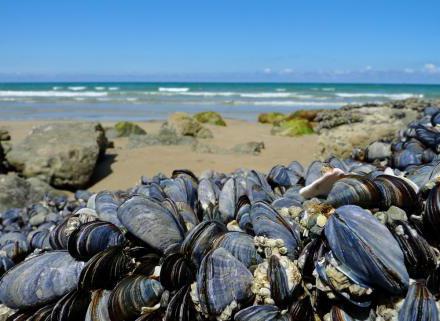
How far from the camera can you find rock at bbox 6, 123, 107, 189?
7.19 meters

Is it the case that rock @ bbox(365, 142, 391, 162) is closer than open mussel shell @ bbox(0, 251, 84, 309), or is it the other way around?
open mussel shell @ bbox(0, 251, 84, 309)

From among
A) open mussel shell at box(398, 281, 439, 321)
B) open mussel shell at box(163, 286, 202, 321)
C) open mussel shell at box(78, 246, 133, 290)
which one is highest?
open mussel shell at box(398, 281, 439, 321)

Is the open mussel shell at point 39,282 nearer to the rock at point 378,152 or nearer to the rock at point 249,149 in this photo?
the rock at point 378,152

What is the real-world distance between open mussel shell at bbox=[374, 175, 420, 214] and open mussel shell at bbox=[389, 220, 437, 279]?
0.76ft

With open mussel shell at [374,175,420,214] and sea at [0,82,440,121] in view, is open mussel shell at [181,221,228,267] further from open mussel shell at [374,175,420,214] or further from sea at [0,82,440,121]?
sea at [0,82,440,121]

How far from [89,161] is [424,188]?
243 inches

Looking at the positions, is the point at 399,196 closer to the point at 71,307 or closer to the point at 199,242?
the point at 199,242

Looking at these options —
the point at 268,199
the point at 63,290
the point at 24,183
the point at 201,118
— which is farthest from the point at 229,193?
the point at 201,118

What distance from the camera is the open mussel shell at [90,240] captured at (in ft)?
7.00

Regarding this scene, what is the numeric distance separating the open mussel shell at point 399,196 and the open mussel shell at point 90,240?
4.22 feet

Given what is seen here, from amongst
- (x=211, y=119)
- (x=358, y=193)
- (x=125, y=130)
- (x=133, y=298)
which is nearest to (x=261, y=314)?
(x=133, y=298)

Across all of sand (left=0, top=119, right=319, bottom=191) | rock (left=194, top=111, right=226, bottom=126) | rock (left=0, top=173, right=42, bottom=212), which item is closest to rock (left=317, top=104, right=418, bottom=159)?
sand (left=0, top=119, right=319, bottom=191)

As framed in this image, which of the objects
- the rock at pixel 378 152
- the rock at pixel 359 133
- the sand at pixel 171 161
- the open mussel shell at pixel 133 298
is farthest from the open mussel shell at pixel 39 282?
the sand at pixel 171 161

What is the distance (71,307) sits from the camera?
6.62ft
